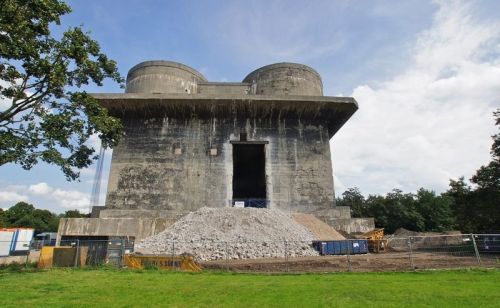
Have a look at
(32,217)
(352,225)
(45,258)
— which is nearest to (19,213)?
(32,217)

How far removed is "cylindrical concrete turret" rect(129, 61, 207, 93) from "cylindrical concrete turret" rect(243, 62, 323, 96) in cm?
613

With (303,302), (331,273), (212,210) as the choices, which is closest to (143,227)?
(212,210)

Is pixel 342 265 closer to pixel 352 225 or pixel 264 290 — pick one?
pixel 264 290

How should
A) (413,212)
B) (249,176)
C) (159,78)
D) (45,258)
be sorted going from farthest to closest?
(413,212) → (249,176) → (159,78) → (45,258)

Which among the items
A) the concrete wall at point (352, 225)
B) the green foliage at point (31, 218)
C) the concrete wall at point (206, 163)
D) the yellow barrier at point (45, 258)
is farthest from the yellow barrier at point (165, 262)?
the green foliage at point (31, 218)

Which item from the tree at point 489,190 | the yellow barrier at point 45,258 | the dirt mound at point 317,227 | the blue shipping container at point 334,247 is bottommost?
the yellow barrier at point 45,258

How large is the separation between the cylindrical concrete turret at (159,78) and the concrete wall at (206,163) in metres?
3.20

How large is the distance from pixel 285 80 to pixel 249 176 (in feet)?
48.1

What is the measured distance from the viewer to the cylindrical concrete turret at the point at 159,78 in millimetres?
28578

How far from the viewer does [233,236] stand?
755 inches

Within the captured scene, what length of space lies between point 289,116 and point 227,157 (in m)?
6.19

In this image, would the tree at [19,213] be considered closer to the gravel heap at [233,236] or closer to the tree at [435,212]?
the gravel heap at [233,236]

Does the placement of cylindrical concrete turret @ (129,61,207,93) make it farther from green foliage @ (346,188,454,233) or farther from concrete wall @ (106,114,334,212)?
green foliage @ (346,188,454,233)

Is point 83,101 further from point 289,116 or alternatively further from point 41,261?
point 289,116
